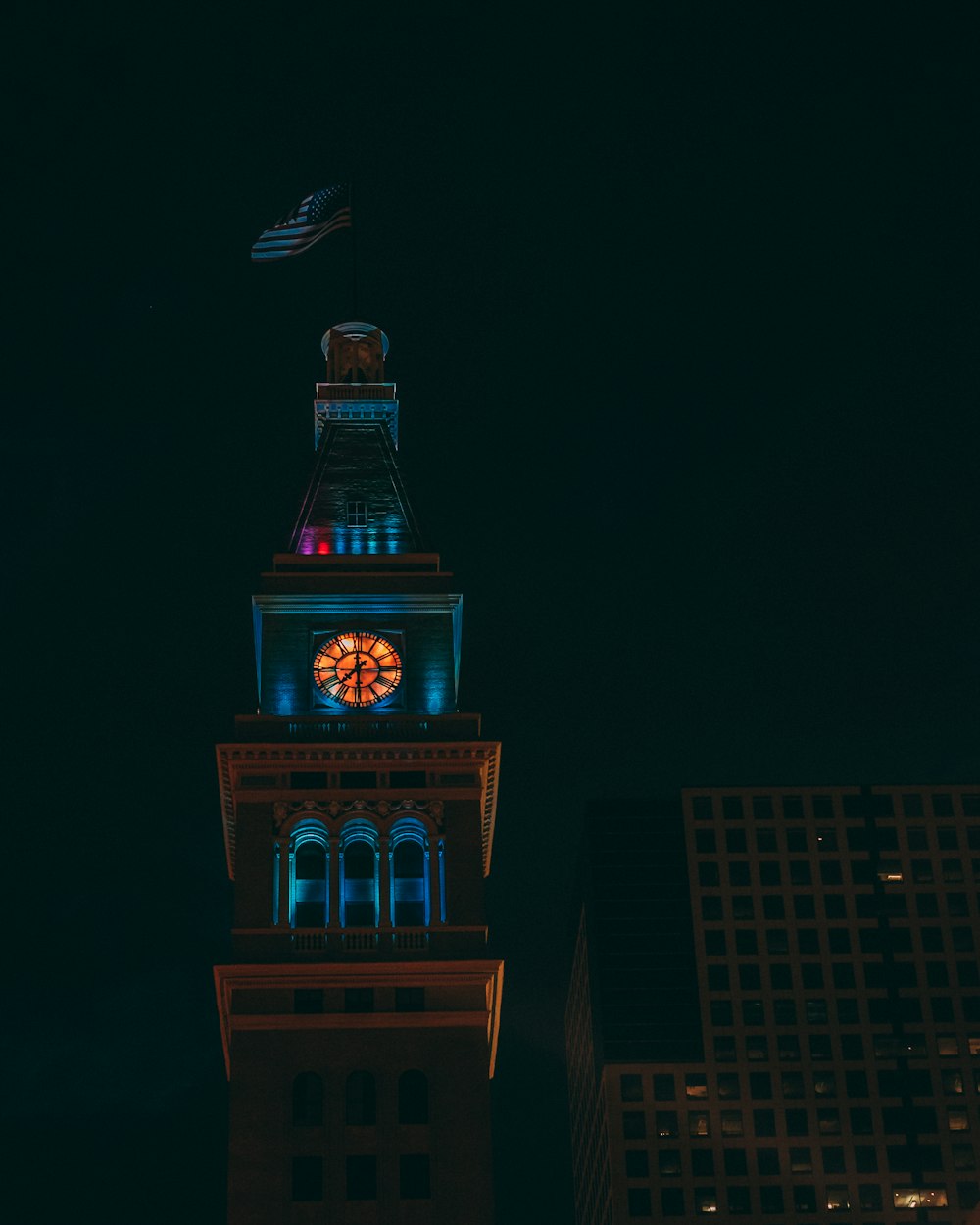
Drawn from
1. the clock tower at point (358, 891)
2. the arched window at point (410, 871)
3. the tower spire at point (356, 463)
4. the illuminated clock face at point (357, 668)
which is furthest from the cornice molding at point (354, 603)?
the arched window at point (410, 871)

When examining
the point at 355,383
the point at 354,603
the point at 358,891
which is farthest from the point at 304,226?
the point at 358,891

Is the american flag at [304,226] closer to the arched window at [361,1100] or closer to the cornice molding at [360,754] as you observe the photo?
the cornice molding at [360,754]

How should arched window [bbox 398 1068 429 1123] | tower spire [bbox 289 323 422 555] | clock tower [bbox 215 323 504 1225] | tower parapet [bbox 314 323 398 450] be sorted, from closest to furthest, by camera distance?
clock tower [bbox 215 323 504 1225] < arched window [bbox 398 1068 429 1123] < tower spire [bbox 289 323 422 555] < tower parapet [bbox 314 323 398 450]

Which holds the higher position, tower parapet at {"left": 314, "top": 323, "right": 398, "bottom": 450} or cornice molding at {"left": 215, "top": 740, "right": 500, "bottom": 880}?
tower parapet at {"left": 314, "top": 323, "right": 398, "bottom": 450}

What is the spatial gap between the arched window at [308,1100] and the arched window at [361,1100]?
1.09m

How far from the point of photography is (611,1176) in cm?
19238

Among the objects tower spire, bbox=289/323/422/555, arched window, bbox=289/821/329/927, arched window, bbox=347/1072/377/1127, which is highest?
tower spire, bbox=289/323/422/555

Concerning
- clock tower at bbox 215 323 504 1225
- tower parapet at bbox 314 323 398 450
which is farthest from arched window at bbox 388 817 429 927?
tower parapet at bbox 314 323 398 450

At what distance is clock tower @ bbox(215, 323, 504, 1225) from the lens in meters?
77.3

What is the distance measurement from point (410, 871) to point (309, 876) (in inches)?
165

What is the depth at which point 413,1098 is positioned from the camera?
7875 centimetres

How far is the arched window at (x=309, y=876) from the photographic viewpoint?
83875mm

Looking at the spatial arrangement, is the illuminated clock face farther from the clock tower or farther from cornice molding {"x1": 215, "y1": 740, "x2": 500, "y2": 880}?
cornice molding {"x1": 215, "y1": 740, "x2": 500, "y2": 880}

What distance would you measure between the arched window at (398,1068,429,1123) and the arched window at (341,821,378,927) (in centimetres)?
684
